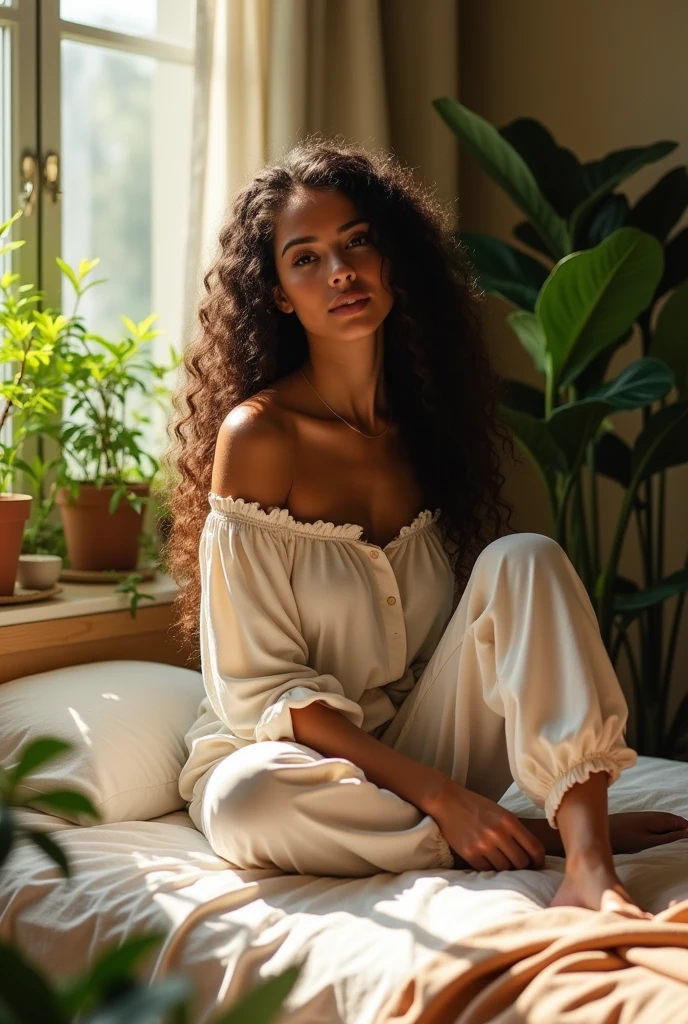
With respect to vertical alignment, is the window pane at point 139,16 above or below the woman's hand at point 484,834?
above

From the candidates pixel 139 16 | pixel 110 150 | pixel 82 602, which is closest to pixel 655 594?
pixel 82 602

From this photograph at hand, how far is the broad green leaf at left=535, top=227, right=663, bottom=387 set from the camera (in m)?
2.17

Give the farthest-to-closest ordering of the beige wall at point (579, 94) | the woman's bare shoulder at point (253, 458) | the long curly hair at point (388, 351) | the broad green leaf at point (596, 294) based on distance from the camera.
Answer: the beige wall at point (579, 94) → the broad green leaf at point (596, 294) → the long curly hair at point (388, 351) → the woman's bare shoulder at point (253, 458)

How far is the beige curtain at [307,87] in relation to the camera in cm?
257

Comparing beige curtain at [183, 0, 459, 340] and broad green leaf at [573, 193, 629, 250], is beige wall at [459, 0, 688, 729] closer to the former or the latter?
beige curtain at [183, 0, 459, 340]

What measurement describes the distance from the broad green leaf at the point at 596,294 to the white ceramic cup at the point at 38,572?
1033mm

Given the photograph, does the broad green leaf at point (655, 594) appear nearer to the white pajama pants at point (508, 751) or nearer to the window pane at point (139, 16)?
the white pajama pants at point (508, 751)

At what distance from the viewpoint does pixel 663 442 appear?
94.6 inches

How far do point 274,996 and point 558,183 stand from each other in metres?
2.38

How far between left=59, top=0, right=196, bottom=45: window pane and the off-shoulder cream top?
4.50 feet

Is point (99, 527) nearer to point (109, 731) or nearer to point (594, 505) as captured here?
point (109, 731)

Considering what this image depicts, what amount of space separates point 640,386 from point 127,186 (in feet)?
→ 4.22

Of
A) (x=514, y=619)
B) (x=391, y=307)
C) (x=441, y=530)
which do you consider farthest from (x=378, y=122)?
(x=514, y=619)

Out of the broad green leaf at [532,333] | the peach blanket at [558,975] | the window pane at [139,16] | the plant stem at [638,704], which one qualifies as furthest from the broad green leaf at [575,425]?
the window pane at [139,16]
